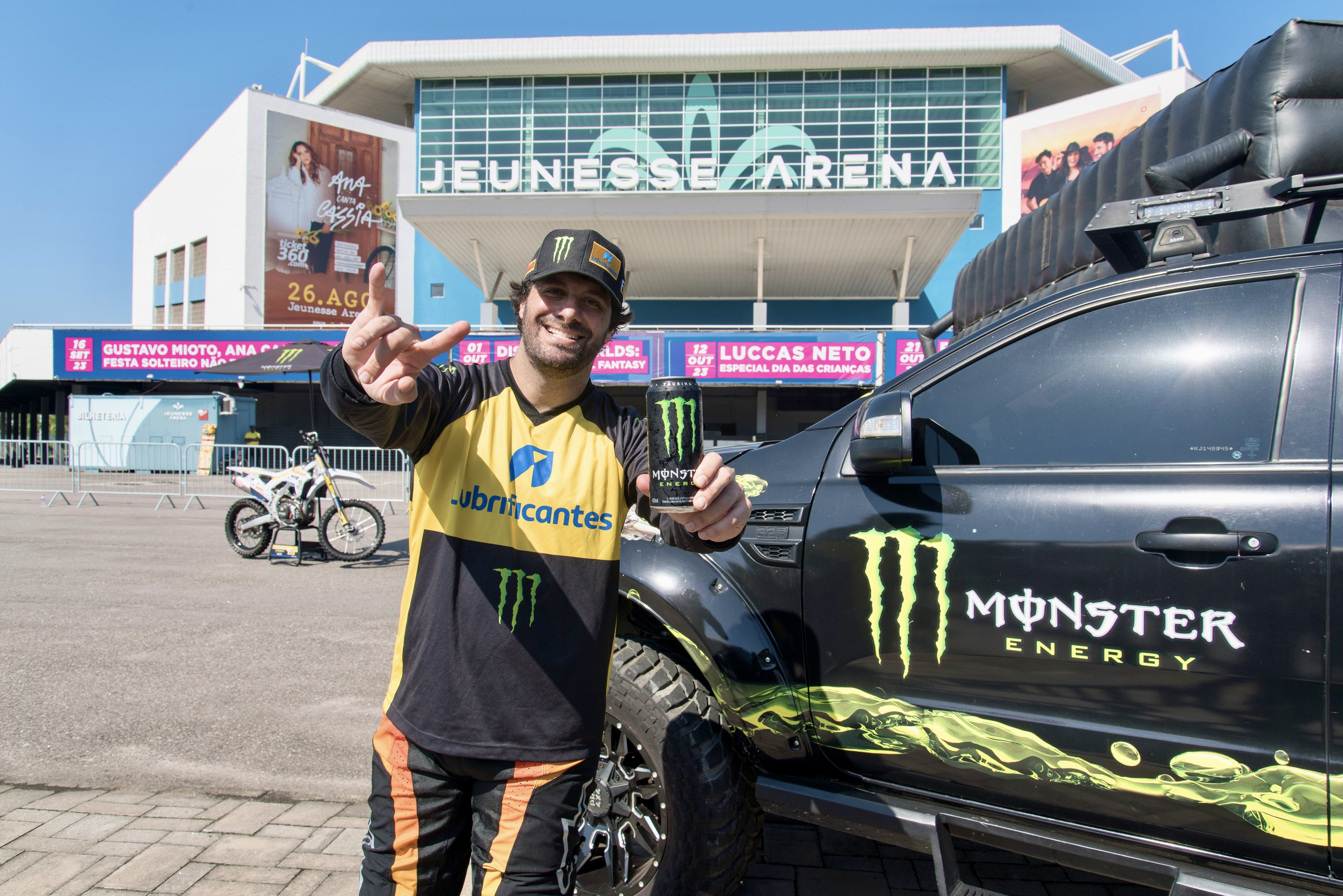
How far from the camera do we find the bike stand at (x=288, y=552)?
8.31 m

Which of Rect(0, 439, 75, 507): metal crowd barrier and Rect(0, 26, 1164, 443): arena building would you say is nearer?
Rect(0, 439, 75, 507): metal crowd barrier

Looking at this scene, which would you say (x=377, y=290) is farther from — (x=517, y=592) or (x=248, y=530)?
(x=248, y=530)

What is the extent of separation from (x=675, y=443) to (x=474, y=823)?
0.94m

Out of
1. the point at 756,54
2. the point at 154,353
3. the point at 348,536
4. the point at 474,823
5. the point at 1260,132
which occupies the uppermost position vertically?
the point at 756,54

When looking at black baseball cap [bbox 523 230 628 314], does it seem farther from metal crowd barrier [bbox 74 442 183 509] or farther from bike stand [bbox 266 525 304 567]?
metal crowd barrier [bbox 74 442 183 509]

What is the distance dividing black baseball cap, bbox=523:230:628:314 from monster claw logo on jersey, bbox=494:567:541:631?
2.14 ft

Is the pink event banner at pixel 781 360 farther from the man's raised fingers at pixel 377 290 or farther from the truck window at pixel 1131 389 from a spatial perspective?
the man's raised fingers at pixel 377 290

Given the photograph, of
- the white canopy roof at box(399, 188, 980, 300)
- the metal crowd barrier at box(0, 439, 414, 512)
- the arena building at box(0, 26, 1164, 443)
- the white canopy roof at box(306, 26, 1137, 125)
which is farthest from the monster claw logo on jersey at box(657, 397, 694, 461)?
the white canopy roof at box(306, 26, 1137, 125)

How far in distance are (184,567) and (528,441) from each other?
7.77 metres

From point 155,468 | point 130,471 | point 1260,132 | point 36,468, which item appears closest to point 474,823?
point 1260,132

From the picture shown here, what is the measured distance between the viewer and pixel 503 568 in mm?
1695

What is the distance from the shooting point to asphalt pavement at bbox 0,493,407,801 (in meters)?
3.45

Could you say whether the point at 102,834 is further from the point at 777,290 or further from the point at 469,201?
the point at 777,290

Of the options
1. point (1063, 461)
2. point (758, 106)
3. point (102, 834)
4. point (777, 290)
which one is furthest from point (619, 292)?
point (758, 106)
